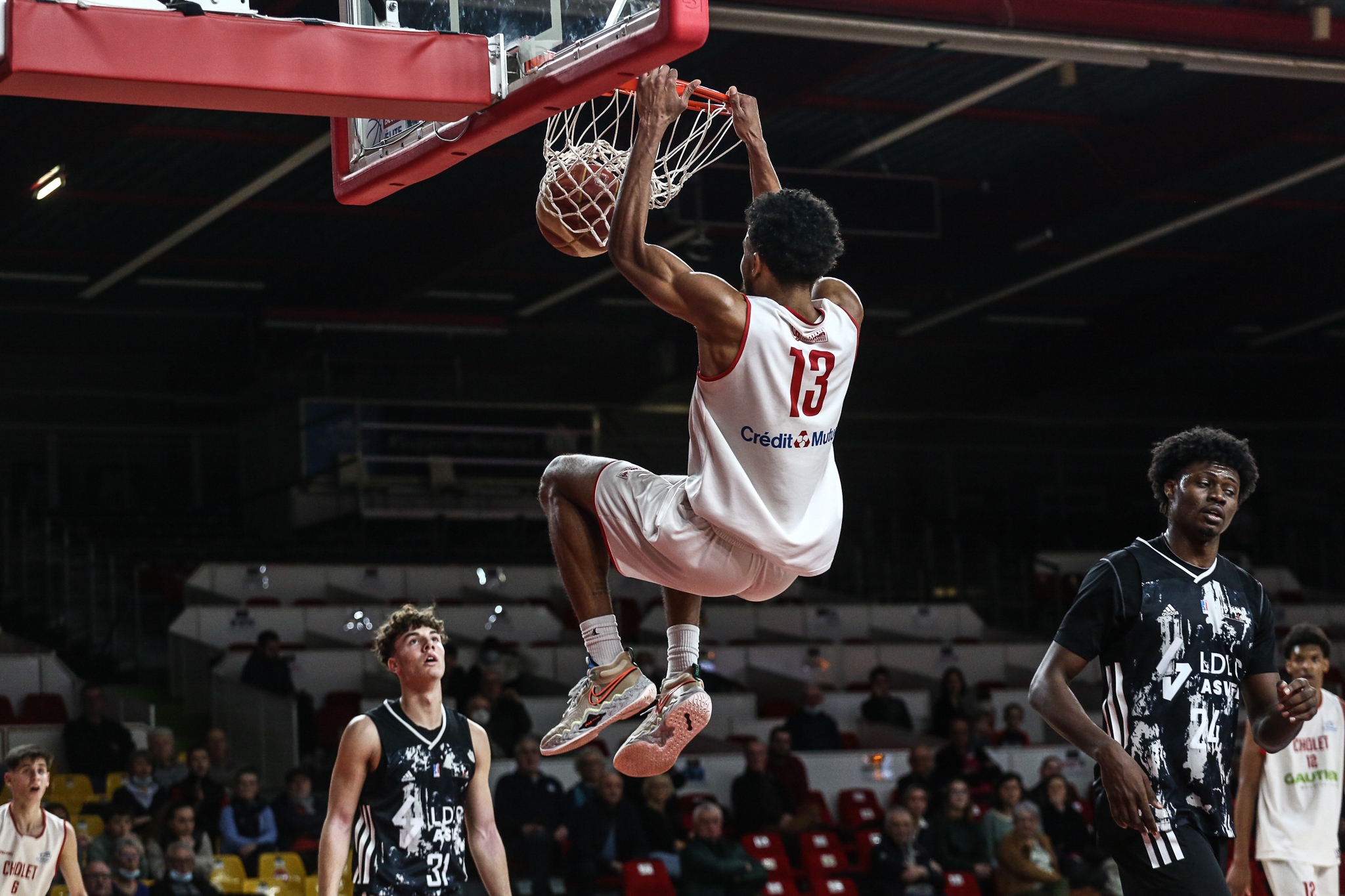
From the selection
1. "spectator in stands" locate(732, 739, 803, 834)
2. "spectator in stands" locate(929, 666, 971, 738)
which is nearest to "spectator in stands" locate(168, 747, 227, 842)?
"spectator in stands" locate(732, 739, 803, 834)

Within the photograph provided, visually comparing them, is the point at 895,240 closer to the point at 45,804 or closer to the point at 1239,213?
the point at 1239,213

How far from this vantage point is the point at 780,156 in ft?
56.5

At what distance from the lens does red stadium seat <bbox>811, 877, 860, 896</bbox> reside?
41.9 ft

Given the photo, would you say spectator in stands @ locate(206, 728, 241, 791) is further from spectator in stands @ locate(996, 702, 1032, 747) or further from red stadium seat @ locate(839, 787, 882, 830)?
spectator in stands @ locate(996, 702, 1032, 747)

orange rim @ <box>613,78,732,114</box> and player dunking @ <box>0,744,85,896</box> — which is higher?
orange rim @ <box>613,78,732,114</box>

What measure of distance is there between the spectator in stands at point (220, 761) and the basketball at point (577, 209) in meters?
9.31

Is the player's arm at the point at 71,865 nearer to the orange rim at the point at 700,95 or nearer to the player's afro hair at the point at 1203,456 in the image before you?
the orange rim at the point at 700,95

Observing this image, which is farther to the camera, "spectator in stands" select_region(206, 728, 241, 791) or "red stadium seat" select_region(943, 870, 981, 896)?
"spectator in stands" select_region(206, 728, 241, 791)

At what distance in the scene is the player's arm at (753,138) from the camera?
541 cm

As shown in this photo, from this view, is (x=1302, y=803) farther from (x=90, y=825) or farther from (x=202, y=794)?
(x=90, y=825)

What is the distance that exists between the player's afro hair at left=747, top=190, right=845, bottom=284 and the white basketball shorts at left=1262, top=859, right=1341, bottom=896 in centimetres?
370

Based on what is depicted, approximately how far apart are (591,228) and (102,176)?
13134 mm

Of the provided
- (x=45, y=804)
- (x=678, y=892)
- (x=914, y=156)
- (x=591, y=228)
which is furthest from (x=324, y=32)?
(x=914, y=156)

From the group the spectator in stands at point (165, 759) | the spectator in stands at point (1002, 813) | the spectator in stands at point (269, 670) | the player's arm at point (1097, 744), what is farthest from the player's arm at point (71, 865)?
the spectator in stands at point (1002, 813)
